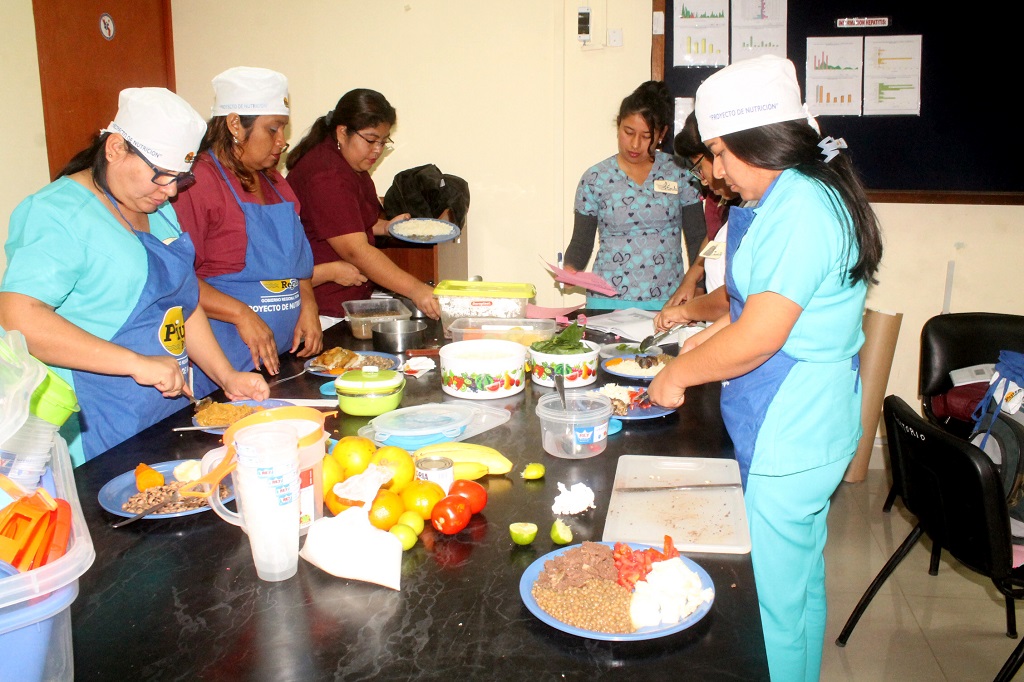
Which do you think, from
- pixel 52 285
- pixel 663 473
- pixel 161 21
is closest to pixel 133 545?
pixel 52 285

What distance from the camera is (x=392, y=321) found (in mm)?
2604

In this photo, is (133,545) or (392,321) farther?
(392,321)

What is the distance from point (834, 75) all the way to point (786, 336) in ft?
9.96

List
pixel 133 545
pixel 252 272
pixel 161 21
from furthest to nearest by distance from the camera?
pixel 161 21 < pixel 252 272 < pixel 133 545

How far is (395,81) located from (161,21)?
4.64 feet

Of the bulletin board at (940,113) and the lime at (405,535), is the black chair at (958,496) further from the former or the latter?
the bulletin board at (940,113)

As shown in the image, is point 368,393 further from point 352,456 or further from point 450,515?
point 450,515

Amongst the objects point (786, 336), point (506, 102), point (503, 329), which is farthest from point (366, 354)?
point (506, 102)

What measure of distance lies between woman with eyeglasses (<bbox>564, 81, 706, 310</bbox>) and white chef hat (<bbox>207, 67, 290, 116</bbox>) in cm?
165

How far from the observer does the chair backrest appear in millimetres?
2088

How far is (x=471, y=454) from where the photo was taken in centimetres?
157

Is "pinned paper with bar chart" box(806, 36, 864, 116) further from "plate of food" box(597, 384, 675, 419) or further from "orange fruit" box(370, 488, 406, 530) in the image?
"orange fruit" box(370, 488, 406, 530)

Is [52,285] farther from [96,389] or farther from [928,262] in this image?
[928,262]

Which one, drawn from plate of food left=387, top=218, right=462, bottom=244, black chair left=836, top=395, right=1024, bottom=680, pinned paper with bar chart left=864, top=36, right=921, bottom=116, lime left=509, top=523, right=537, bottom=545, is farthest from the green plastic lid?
pinned paper with bar chart left=864, top=36, right=921, bottom=116
